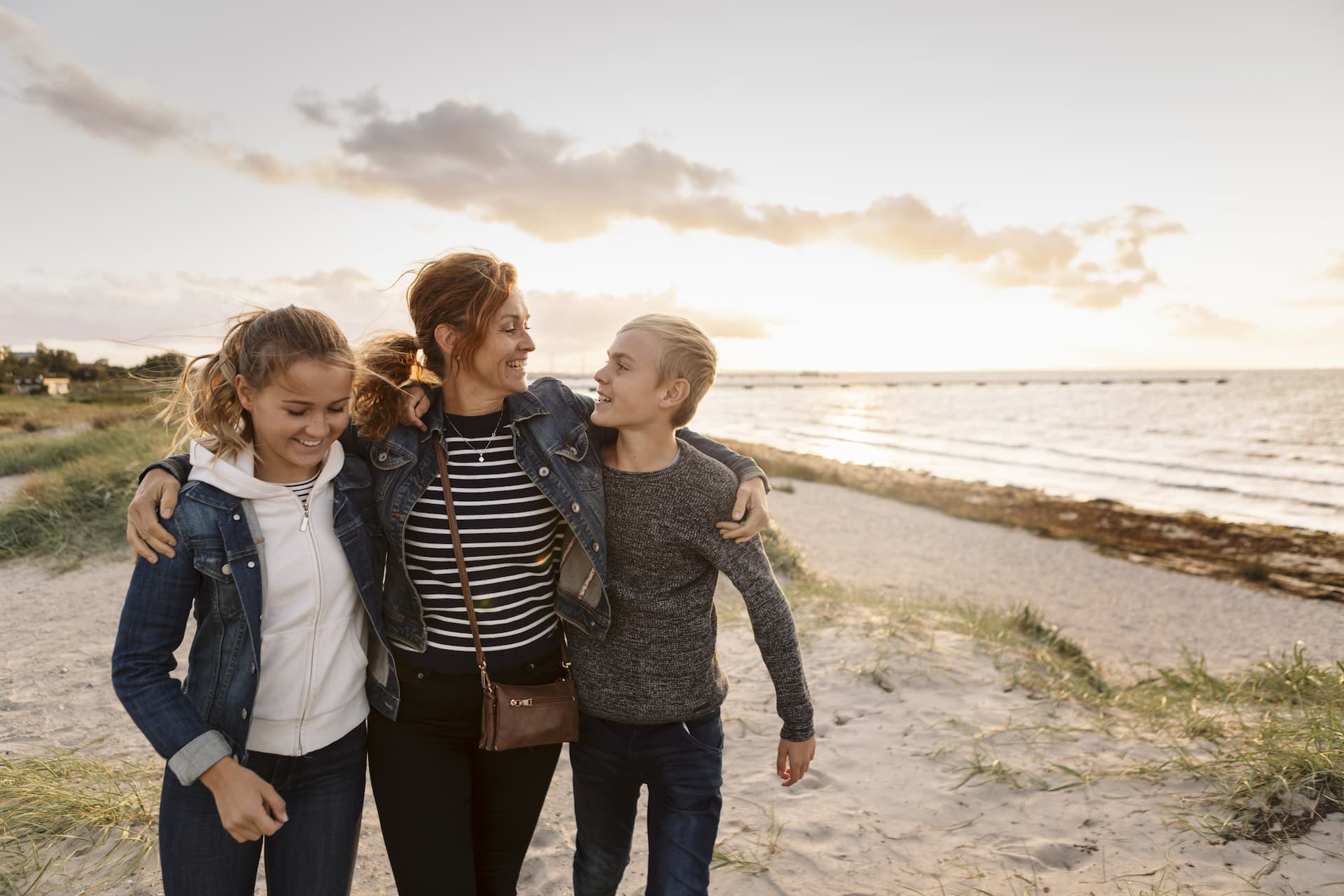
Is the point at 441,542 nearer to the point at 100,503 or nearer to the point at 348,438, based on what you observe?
the point at 348,438

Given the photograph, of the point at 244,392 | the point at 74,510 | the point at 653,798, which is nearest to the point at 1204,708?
the point at 653,798

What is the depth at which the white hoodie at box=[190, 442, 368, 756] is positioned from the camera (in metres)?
1.97

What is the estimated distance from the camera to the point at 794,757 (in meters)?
2.34

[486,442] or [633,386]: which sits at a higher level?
[633,386]

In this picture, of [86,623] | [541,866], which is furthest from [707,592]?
[86,623]

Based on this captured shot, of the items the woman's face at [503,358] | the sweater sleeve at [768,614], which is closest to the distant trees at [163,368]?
the woman's face at [503,358]

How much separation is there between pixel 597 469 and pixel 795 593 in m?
5.95

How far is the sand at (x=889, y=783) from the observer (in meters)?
3.39

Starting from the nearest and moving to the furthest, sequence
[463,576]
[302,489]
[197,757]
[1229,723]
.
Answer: [197,757]
[302,489]
[463,576]
[1229,723]

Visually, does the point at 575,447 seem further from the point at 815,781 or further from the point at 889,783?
the point at 889,783

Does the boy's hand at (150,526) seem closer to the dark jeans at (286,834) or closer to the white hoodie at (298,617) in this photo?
the white hoodie at (298,617)

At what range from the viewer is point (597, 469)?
241cm

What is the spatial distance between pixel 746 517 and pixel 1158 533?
62.4 ft

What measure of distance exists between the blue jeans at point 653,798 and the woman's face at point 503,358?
43.8 inches
